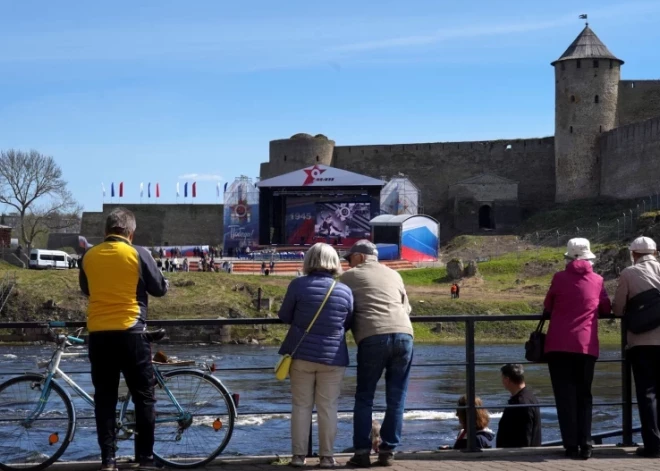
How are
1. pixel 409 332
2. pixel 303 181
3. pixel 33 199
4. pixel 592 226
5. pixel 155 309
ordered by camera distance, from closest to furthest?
pixel 409 332 < pixel 155 309 < pixel 592 226 < pixel 303 181 < pixel 33 199

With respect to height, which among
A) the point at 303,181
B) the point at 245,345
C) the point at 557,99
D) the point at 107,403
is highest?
the point at 557,99

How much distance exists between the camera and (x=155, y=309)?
40312 mm

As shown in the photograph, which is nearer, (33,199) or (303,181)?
(303,181)

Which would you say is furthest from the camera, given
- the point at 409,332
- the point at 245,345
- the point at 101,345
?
the point at 245,345

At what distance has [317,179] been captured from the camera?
59.0m

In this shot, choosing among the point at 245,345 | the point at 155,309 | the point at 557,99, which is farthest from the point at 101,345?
the point at 557,99

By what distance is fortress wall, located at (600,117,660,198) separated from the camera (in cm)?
5584

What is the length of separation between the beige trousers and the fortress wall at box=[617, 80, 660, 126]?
188 ft

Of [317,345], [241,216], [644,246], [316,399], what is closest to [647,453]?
[644,246]

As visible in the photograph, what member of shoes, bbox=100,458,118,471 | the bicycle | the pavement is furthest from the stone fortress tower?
shoes, bbox=100,458,118,471

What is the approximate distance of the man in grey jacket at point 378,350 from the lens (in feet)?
24.1

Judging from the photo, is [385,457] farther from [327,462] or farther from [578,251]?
[578,251]

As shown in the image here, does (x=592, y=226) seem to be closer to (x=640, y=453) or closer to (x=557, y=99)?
(x=557, y=99)

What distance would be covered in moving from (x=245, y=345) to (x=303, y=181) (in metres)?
23.4
